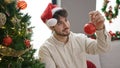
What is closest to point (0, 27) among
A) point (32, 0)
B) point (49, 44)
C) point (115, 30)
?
point (49, 44)

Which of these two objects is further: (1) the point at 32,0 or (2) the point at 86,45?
(1) the point at 32,0

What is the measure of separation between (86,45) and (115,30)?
46.4 inches

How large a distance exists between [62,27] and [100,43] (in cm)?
30

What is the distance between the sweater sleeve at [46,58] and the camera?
67.6 inches

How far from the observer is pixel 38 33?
2.66 m

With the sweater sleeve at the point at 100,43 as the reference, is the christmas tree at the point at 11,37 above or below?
above

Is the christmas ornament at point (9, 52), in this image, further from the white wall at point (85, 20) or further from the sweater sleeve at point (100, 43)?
the white wall at point (85, 20)

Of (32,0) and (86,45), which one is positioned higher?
(32,0)

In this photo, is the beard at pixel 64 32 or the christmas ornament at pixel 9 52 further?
the beard at pixel 64 32

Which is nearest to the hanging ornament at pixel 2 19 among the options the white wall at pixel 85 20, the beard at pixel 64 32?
the beard at pixel 64 32

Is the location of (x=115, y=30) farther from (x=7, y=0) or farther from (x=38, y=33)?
(x=7, y=0)

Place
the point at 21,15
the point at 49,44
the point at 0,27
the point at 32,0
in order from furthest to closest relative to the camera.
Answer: the point at 32,0 → the point at 49,44 → the point at 21,15 → the point at 0,27

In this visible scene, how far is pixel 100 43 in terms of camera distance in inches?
67.5

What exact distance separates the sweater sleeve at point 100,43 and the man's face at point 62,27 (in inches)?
8.4
